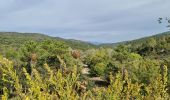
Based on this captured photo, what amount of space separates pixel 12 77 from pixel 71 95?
87 cm

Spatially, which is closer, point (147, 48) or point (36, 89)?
point (36, 89)

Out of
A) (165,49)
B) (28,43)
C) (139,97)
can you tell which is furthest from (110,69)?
(139,97)

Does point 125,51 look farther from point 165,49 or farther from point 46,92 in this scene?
point 46,92

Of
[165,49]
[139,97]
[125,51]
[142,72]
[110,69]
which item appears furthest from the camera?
[165,49]

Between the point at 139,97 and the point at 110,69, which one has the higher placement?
the point at 139,97

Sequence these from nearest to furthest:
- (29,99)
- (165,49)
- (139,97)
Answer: (29,99), (139,97), (165,49)

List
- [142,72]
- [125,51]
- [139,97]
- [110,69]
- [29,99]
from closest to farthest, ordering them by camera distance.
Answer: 1. [29,99]
2. [139,97]
3. [142,72]
4. [110,69]
5. [125,51]

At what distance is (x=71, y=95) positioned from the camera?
226 inches

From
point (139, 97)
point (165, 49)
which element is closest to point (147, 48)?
point (165, 49)

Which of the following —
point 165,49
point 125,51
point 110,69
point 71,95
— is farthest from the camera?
point 165,49

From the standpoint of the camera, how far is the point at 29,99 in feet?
17.5

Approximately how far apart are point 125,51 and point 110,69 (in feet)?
62.0

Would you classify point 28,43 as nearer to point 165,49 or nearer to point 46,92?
point 165,49

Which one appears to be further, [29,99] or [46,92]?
[46,92]
